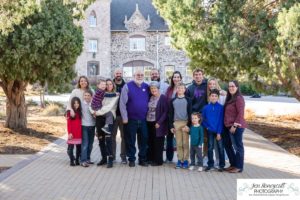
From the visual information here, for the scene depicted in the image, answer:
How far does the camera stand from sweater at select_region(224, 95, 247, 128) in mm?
8938

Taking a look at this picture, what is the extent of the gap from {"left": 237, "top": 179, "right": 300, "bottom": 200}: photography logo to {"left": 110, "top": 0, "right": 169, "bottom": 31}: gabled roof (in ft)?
139

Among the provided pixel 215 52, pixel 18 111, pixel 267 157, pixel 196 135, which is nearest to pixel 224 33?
pixel 215 52

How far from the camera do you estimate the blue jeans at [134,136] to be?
9594mm

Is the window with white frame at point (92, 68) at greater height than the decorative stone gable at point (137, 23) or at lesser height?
lesser

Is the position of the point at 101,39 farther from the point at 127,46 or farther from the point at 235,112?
the point at 235,112

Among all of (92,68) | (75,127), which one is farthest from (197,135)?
(92,68)

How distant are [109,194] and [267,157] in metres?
5.02

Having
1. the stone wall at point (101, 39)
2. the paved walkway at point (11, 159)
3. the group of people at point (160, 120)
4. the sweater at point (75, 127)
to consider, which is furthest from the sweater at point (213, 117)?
the stone wall at point (101, 39)

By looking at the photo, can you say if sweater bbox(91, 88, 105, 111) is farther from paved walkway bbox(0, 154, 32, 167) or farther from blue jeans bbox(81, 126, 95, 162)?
paved walkway bbox(0, 154, 32, 167)

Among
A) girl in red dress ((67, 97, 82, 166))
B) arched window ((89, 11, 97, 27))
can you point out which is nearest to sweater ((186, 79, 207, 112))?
girl in red dress ((67, 97, 82, 166))

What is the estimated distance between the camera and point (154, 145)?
384 inches

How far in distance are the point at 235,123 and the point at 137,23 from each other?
38932mm

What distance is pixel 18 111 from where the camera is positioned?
49.4ft

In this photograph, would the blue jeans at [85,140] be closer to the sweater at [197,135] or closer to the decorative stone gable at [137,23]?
the sweater at [197,135]
